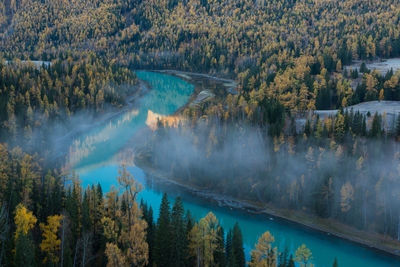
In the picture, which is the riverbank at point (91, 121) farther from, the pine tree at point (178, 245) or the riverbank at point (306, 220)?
the pine tree at point (178, 245)

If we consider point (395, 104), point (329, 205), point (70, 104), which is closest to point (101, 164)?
point (70, 104)

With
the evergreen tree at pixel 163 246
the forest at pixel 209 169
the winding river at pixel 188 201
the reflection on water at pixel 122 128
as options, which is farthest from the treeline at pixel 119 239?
the reflection on water at pixel 122 128

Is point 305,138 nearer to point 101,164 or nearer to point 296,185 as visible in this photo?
point 296,185

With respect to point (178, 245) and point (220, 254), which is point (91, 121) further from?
point (220, 254)

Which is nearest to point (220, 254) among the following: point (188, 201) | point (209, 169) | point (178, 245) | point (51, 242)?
point (178, 245)

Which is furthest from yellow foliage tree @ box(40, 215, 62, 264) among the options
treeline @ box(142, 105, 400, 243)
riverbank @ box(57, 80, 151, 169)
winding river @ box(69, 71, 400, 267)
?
riverbank @ box(57, 80, 151, 169)
